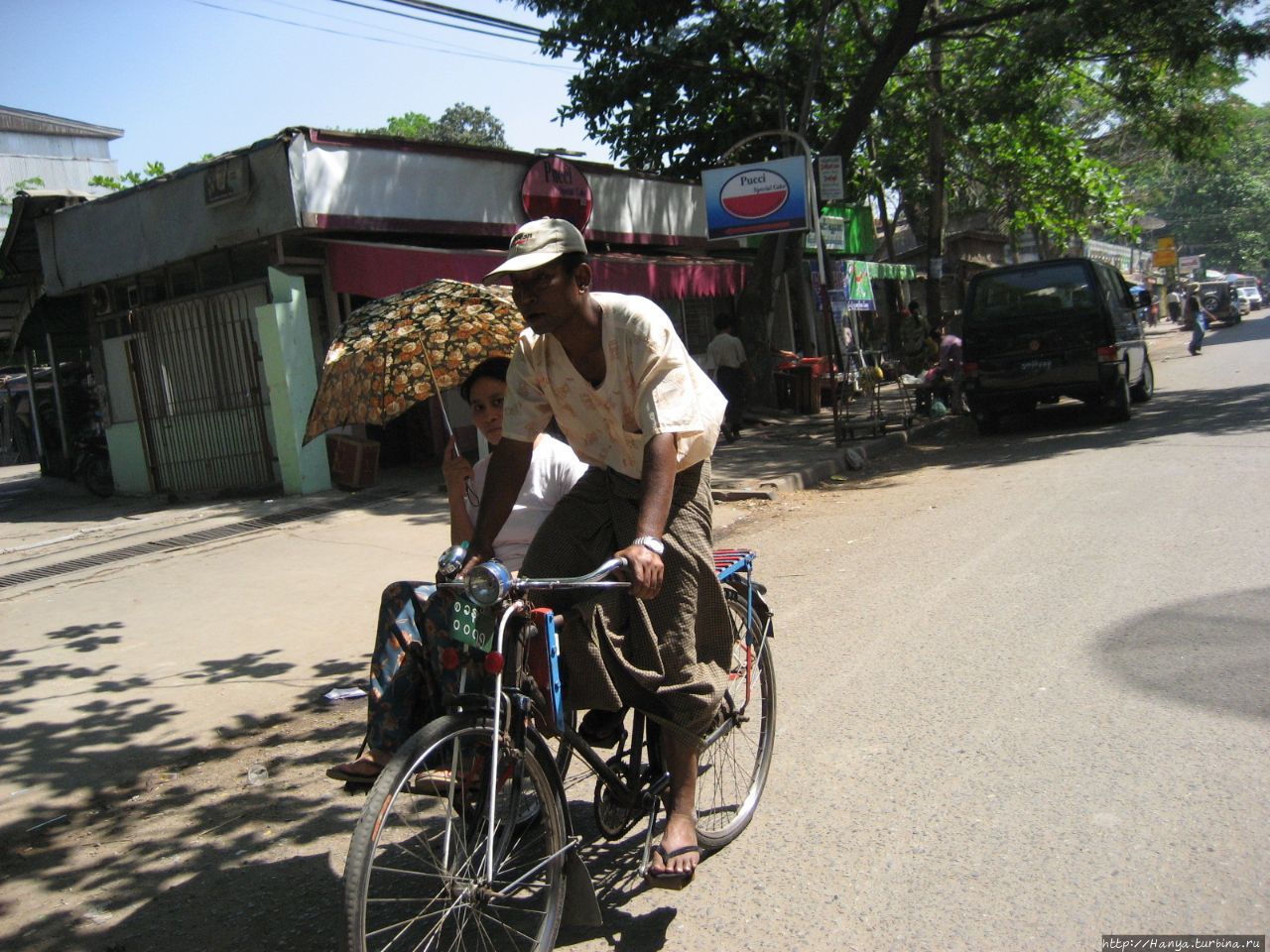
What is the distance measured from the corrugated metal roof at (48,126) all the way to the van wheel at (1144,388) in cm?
4505

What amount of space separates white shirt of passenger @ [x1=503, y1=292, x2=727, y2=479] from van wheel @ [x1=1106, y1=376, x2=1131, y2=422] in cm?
1121

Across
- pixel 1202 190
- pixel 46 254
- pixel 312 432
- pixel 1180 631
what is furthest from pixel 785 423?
pixel 1202 190

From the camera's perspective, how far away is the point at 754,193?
15227mm

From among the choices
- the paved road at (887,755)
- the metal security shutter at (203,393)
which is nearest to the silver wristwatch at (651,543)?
the paved road at (887,755)

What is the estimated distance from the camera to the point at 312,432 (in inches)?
169

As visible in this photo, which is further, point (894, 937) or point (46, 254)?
point (46, 254)

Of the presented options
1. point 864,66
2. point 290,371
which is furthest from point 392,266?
point 864,66

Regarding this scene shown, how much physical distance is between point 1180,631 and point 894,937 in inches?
116

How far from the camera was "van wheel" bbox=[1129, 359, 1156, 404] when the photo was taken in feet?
49.6

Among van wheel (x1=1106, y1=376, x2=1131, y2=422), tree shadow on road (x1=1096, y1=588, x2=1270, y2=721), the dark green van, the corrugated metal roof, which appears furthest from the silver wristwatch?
the corrugated metal roof

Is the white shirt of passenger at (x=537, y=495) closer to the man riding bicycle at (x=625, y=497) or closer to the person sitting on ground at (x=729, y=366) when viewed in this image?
the man riding bicycle at (x=625, y=497)

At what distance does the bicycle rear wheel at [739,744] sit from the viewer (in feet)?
11.5

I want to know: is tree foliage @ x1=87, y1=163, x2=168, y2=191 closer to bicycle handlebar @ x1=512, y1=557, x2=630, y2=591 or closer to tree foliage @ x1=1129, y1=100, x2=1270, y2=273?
bicycle handlebar @ x1=512, y1=557, x2=630, y2=591

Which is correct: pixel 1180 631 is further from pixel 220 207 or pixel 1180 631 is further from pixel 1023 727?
pixel 220 207
